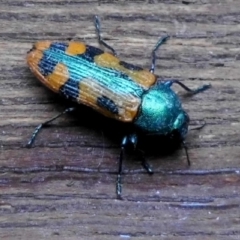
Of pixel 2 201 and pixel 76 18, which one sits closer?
pixel 2 201

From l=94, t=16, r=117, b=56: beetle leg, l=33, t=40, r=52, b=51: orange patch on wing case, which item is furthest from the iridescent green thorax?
l=33, t=40, r=52, b=51: orange patch on wing case

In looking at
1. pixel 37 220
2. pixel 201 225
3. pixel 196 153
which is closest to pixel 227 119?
pixel 196 153

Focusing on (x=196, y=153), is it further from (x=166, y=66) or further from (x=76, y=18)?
(x=76, y=18)

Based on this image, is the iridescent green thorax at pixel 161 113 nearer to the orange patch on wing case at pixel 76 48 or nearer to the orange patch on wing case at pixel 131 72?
the orange patch on wing case at pixel 131 72

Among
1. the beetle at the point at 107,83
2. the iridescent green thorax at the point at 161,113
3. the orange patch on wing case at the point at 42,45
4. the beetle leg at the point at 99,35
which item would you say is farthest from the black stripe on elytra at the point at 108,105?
the orange patch on wing case at the point at 42,45

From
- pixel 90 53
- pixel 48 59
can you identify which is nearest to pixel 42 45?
pixel 48 59

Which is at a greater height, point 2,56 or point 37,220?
point 2,56
